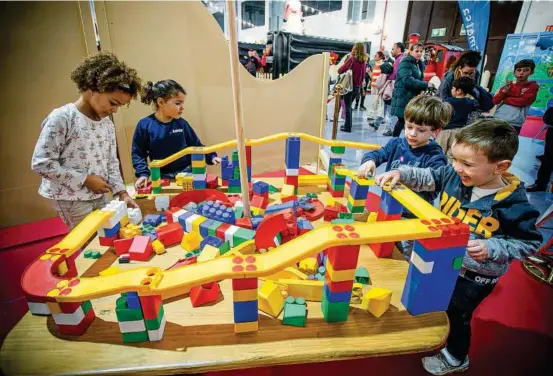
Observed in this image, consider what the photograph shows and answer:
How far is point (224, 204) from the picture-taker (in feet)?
4.25

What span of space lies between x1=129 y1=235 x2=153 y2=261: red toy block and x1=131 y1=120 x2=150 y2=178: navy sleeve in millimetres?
705

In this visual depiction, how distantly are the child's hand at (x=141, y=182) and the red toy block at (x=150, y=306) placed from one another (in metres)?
0.93

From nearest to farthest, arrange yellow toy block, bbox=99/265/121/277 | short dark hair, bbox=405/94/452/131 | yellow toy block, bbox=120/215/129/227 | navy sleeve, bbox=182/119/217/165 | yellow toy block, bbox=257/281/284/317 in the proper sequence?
yellow toy block, bbox=257/281/284/317 < yellow toy block, bbox=99/265/121/277 < yellow toy block, bbox=120/215/129/227 < short dark hair, bbox=405/94/452/131 < navy sleeve, bbox=182/119/217/165

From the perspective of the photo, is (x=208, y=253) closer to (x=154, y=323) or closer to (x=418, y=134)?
(x=154, y=323)

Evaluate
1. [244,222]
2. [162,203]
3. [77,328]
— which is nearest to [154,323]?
[77,328]

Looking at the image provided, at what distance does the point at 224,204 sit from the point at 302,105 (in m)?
1.57

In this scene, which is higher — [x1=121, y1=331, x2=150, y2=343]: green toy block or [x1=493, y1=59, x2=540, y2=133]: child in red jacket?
[x1=493, y1=59, x2=540, y2=133]: child in red jacket

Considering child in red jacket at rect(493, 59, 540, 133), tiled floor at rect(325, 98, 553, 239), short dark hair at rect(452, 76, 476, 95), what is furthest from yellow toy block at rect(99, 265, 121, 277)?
child in red jacket at rect(493, 59, 540, 133)

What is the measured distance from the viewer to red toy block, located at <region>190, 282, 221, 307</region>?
810mm

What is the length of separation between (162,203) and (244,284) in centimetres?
76

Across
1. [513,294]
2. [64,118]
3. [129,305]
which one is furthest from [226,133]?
[513,294]

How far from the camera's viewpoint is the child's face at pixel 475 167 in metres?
0.90

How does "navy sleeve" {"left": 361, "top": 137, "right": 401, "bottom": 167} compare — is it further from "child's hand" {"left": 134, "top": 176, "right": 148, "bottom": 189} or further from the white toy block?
"child's hand" {"left": 134, "top": 176, "right": 148, "bottom": 189}

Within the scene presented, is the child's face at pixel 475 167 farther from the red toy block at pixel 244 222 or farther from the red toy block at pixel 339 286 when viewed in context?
the red toy block at pixel 244 222
